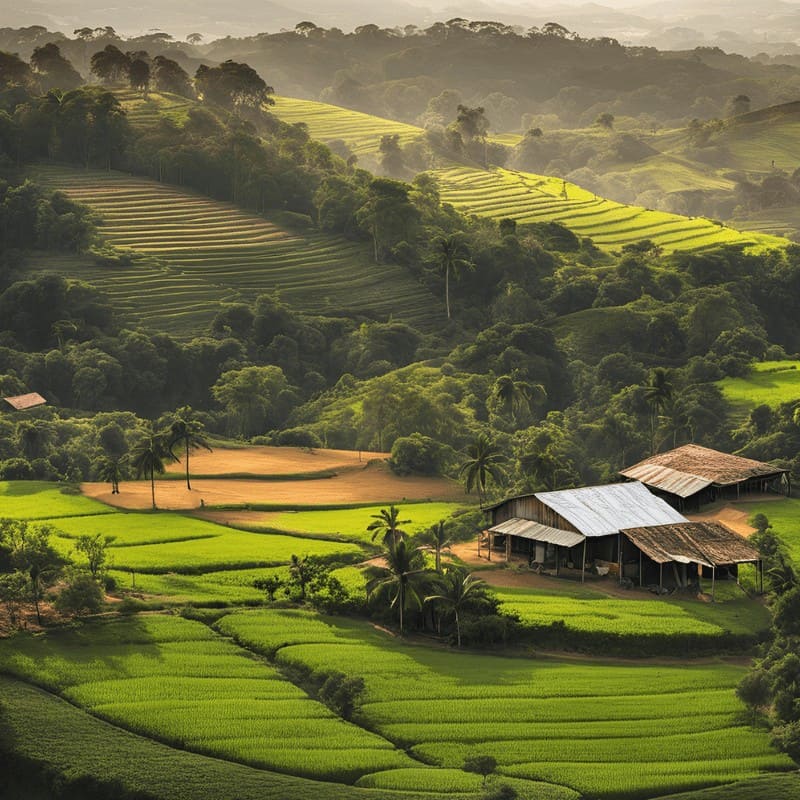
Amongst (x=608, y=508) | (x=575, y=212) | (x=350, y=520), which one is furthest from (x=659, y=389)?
(x=575, y=212)

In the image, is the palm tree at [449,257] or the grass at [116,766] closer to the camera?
the grass at [116,766]

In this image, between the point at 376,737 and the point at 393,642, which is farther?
the point at 393,642

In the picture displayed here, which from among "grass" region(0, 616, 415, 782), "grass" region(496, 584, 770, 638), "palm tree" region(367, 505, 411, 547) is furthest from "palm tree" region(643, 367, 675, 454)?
"grass" region(0, 616, 415, 782)

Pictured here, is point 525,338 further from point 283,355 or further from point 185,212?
point 185,212

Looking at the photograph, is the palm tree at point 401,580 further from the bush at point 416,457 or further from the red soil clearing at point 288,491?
the bush at point 416,457

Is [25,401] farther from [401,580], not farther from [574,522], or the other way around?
[401,580]

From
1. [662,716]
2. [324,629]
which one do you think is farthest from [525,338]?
[662,716]

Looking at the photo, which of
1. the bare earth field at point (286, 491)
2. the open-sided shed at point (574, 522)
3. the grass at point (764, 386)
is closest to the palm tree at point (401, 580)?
the open-sided shed at point (574, 522)
